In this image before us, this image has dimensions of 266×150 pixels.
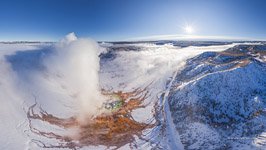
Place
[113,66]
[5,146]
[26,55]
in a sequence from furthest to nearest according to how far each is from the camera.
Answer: [113,66]
[26,55]
[5,146]

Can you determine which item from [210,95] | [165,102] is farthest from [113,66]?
[210,95]

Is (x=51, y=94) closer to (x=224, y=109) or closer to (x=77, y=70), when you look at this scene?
(x=77, y=70)

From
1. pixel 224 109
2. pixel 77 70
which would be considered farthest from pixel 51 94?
pixel 224 109

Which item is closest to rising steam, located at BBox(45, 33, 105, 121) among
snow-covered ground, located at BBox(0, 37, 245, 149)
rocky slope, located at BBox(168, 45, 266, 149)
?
snow-covered ground, located at BBox(0, 37, 245, 149)

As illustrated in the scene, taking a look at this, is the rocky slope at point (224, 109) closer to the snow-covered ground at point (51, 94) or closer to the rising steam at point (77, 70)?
the snow-covered ground at point (51, 94)

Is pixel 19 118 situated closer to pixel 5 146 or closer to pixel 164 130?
pixel 5 146
